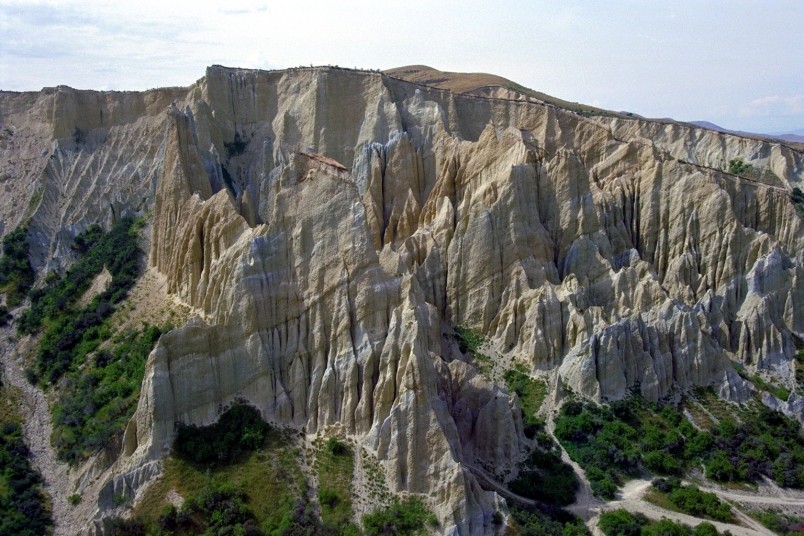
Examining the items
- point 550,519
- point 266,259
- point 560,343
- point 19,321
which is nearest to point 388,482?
point 550,519

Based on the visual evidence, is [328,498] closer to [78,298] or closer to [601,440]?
[601,440]

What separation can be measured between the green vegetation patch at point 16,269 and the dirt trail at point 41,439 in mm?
4840

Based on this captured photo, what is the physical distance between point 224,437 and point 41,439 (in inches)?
592

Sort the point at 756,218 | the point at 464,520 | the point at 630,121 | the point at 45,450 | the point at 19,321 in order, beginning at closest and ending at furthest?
the point at 464,520 < the point at 45,450 < the point at 19,321 < the point at 756,218 < the point at 630,121

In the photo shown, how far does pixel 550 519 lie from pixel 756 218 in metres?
39.6

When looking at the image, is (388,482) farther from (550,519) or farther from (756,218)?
(756,218)

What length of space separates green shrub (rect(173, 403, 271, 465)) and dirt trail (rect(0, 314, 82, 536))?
6.79 meters

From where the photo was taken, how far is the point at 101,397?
43500 millimetres

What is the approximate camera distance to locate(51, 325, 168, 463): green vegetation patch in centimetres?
4041

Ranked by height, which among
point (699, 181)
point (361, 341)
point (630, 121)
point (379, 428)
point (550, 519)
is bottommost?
point (550, 519)

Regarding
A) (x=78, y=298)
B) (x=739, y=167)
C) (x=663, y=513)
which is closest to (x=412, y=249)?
(x=663, y=513)

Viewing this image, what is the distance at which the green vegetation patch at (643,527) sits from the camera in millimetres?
38531

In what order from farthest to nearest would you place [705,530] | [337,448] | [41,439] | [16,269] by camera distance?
[16,269] → [41,439] → [705,530] → [337,448]

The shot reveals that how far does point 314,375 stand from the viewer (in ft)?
131
